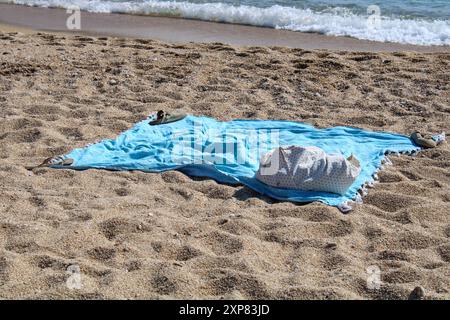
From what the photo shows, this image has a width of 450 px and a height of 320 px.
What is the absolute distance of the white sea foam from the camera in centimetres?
909

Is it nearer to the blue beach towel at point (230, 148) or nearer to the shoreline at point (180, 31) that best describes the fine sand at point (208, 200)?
the blue beach towel at point (230, 148)

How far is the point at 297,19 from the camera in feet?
33.4

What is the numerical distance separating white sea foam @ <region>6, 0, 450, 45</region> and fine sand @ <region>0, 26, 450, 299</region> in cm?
192

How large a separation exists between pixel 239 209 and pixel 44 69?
374 centimetres

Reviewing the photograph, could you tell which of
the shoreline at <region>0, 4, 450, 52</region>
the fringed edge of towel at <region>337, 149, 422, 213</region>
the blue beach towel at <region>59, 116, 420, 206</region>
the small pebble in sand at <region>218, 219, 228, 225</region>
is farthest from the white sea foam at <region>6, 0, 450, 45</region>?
the small pebble in sand at <region>218, 219, 228, 225</region>

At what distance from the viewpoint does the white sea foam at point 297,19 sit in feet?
29.8

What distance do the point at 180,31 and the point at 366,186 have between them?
19.2ft

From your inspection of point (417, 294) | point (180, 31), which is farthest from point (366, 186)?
point (180, 31)

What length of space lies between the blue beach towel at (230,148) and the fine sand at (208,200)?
121 millimetres

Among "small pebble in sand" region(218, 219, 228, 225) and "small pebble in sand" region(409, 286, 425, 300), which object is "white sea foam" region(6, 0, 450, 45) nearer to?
"small pebble in sand" region(218, 219, 228, 225)

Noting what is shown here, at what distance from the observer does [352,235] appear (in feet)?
12.2

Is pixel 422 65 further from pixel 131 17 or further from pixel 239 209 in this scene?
pixel 131 17

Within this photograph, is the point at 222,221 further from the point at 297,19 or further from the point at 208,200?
the point at 297,19
